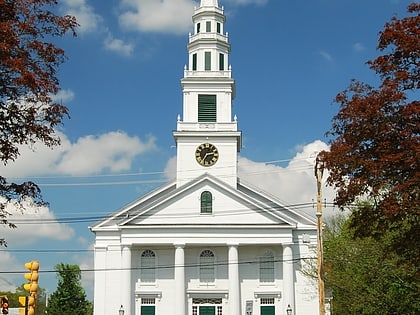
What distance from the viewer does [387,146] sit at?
57.7 feet

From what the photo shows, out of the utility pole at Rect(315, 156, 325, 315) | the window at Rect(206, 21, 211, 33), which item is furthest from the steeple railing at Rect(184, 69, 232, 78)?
the utility pole at Rect(315, 156, 325, 315)

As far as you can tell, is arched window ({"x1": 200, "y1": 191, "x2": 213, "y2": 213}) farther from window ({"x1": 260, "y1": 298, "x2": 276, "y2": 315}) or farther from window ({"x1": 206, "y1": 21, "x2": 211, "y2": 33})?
window ({"x1": 206, "y1": 21, "x2": 211, "y2": 33})

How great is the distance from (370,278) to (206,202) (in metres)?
19.2

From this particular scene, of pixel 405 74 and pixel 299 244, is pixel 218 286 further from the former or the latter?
pixel 405 74

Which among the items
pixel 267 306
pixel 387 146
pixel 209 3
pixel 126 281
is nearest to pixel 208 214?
pixel 126 281

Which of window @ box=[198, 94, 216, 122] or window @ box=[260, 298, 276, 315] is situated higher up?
window @ box=[198, 94, 216, 122]

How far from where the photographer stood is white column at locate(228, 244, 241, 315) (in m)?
49.8

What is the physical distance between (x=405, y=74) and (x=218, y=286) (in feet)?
116

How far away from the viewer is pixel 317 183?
91.4 feet

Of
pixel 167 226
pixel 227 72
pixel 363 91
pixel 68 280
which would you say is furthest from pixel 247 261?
pixel 363 91

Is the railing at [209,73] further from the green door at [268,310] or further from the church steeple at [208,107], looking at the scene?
the green door at [268,310]

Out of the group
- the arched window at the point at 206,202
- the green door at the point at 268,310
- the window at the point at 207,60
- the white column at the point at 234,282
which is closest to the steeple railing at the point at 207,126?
the window at the point at 207,60

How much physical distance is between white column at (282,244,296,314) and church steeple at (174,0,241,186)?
6939mm

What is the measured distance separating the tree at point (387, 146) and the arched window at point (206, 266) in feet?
109
